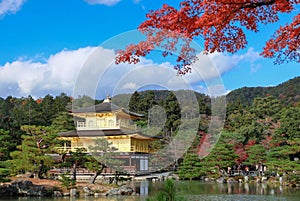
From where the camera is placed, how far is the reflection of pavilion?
65.2 feet

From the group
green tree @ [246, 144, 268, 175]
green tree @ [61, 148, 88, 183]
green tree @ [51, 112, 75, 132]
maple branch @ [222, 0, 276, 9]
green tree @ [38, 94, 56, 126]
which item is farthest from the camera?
green tree @ [38, 94, 56, 126]

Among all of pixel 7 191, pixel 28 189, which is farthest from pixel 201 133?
pixel 7 191

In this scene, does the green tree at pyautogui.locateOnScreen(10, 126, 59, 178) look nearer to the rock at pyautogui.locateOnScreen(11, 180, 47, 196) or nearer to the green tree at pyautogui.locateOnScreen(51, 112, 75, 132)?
the rock at pyautogui.locateOnScreen(11, 180, 47, 196)

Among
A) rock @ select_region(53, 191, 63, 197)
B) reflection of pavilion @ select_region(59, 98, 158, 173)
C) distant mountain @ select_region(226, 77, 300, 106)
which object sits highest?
distant mountain @ select_region(226, 77, 300, 106)

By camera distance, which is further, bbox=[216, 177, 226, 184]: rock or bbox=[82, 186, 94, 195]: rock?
bbox=[216, 177, 226, 184]: rock

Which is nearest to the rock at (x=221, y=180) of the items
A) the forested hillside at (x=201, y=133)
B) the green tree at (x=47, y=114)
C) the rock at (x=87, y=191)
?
the forested hillside at (x=201, y=133)

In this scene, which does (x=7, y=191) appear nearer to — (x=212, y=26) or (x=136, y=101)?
(x=136, y=101)

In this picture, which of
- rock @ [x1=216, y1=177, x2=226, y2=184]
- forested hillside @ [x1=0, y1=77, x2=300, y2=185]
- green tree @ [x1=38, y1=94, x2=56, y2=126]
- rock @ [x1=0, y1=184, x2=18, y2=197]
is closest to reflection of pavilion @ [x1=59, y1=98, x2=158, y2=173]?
forested hillside @ [x1=0, y1=77, x2=300, y2=185]

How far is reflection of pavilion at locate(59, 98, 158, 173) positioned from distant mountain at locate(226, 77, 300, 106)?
58.6 ft

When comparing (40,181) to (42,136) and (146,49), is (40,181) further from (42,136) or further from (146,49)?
(146,49)

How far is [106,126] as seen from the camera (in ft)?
70.0

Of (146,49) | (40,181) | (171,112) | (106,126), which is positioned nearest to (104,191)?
(40,181)

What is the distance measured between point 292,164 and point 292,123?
4.74m

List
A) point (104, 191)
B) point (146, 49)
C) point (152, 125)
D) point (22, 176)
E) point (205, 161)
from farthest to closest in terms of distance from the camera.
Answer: point (205, 161), point (152, 125), point (22, 176), point (104, 191), point (146, 49)
